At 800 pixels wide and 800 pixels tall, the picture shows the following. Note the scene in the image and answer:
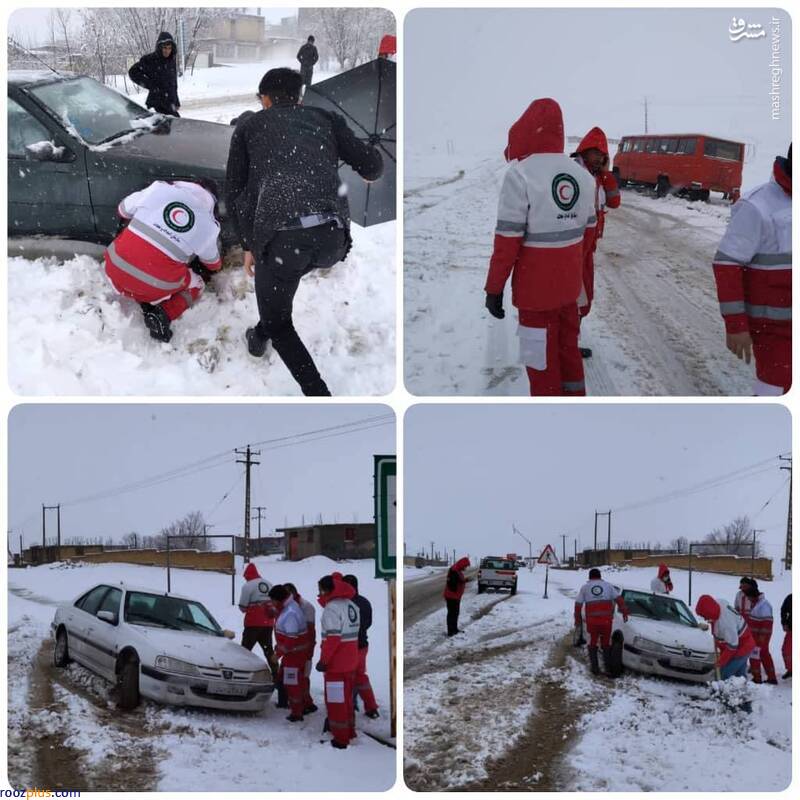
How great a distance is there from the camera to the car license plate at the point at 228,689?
301 centimetres

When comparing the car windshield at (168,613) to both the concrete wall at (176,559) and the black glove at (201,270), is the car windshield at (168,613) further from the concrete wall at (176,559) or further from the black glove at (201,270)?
the black glove at (201,270)

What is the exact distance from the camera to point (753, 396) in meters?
3.07

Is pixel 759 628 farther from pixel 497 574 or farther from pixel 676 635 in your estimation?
pixel 497 574

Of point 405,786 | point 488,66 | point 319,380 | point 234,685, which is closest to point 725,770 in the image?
point 405,786

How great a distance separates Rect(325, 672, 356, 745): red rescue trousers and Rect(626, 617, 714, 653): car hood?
116 centimetres

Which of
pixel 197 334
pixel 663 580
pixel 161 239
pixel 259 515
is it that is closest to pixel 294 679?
pixel 259 515

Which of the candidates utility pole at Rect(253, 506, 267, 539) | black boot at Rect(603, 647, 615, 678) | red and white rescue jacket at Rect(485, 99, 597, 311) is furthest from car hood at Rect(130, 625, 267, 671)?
red and white rescue jacket at Rect(485, 99, 597, 311)

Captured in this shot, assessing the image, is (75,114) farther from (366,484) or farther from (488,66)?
(366,484)

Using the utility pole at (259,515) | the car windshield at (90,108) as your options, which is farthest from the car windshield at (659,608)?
the car windshield at (90,108)

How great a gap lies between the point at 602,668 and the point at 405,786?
2.94ft

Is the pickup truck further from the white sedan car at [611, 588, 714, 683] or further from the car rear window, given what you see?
the car rear window

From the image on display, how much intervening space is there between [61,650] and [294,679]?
893mm

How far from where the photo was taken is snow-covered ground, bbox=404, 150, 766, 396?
3.06 m

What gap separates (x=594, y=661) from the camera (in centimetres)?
314
